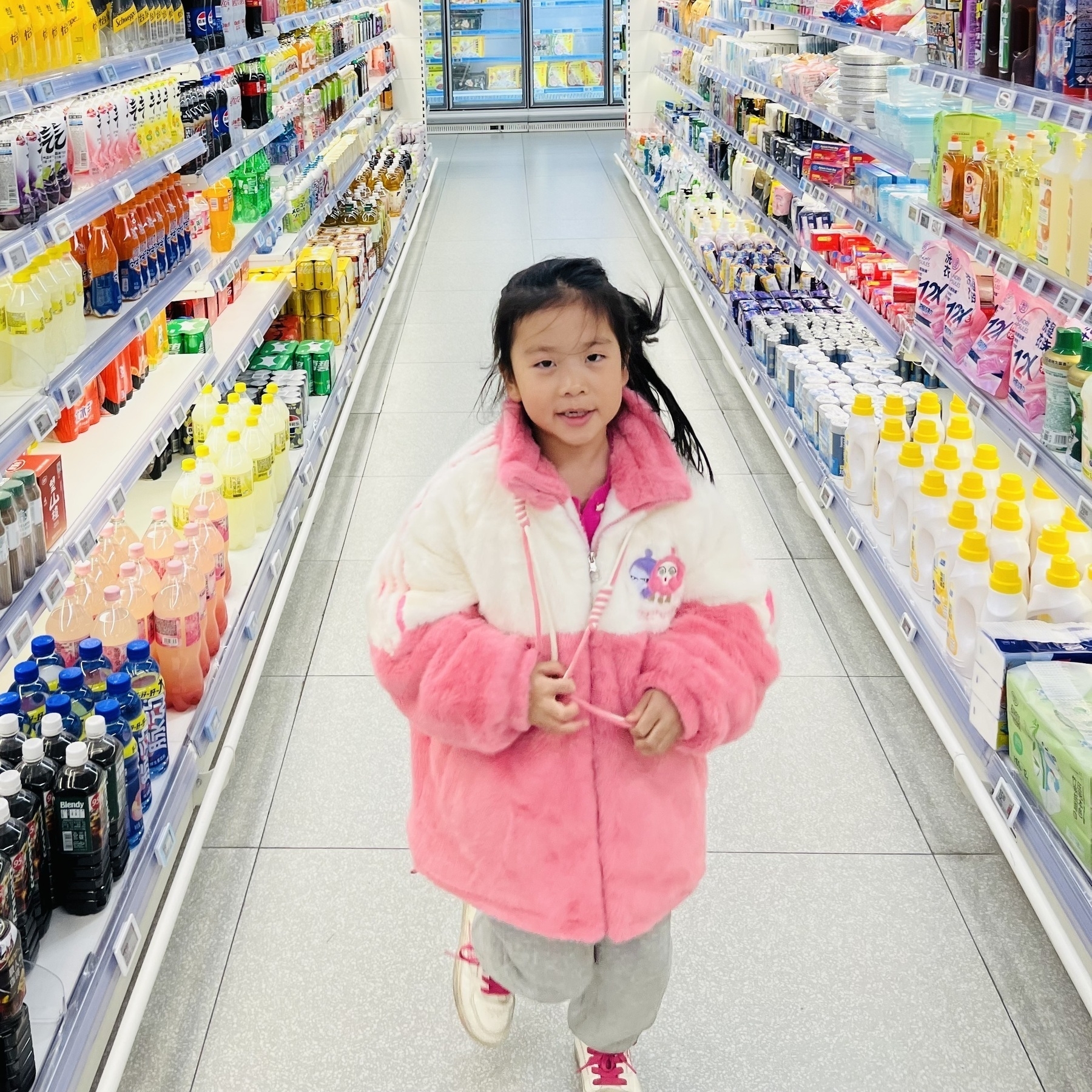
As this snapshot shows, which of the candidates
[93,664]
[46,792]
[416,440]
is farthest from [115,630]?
[416,440]

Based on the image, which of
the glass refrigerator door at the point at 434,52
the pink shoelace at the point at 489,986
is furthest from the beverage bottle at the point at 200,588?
the glass refrigerator door at the point at 434,52

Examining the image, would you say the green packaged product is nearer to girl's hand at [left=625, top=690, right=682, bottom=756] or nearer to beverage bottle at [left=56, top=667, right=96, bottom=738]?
girl's hand at [left=625, top=690, right=682, bottom=756]

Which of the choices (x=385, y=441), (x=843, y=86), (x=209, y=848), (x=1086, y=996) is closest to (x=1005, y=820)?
(x=1086, y=996)

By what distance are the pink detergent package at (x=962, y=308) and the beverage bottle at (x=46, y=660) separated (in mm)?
2265

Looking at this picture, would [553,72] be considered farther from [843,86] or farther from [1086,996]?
[1086,996]

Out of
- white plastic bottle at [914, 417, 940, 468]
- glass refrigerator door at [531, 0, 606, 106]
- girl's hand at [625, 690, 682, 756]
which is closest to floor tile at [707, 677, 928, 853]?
white plastic bottle at [914, 417, 940, 468]

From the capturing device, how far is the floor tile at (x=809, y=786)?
8.52ft

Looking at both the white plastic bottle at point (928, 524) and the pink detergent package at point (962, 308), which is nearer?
the white plastic bottle at point (928, 524)

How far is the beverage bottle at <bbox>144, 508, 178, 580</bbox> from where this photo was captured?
2770mm

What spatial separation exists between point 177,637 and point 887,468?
1923 millimetres

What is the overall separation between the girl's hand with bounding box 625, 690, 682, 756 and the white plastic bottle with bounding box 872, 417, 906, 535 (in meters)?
1.96

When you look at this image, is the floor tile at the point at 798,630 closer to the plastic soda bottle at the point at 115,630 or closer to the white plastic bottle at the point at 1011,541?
the white plastic bottle at the point at 1011,541

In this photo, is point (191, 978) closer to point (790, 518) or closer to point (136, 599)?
point (136, 599)

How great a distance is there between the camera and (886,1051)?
2059 millimetres
